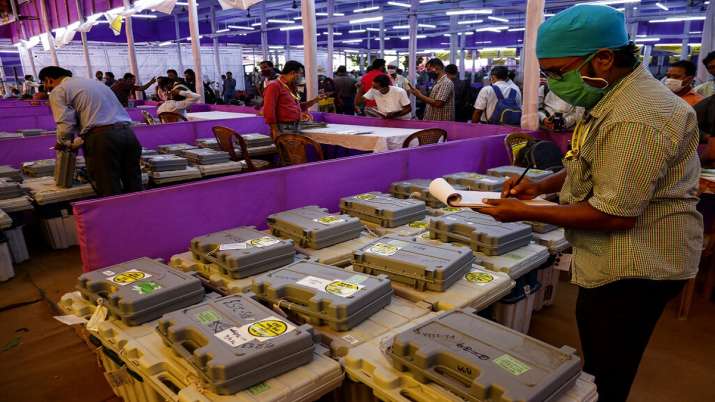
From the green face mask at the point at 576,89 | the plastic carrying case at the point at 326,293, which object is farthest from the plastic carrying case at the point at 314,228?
the green face mask at the point at 576,89

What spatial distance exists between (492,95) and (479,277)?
14.7ft

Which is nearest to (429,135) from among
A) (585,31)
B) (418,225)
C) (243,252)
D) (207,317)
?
(418,225)

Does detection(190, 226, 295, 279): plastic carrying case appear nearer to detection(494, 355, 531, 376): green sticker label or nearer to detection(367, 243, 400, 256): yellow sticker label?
detection(367, 243, 400, 256): yellow sticker label

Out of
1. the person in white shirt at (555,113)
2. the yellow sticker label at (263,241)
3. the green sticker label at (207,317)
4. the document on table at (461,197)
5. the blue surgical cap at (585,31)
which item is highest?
the blue surgical cap at (585,31)

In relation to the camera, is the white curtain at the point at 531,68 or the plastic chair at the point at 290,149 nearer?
the white curtain at the point at 531,68

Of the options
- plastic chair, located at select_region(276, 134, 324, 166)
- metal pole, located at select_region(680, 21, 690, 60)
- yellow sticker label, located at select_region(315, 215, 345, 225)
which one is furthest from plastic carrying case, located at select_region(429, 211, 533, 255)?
metal pole, located at select_region(680, 21, 690, 60)

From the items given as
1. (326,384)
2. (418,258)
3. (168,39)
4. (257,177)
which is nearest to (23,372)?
(257,177)

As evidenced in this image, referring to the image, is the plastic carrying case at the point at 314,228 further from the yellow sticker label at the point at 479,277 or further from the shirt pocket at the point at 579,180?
the shirt pocket at the point at 579,180

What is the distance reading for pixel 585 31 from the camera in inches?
51.3

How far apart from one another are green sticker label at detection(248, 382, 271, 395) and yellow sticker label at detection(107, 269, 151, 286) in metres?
0.90

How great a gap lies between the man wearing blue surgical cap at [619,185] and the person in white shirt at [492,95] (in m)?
4.77

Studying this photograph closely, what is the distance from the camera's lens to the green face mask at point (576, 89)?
1.38 m

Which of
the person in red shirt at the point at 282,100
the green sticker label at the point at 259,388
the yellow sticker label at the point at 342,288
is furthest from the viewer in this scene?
the person in red shirt at the point at 282,100

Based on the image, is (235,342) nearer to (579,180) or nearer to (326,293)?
(326,293)
